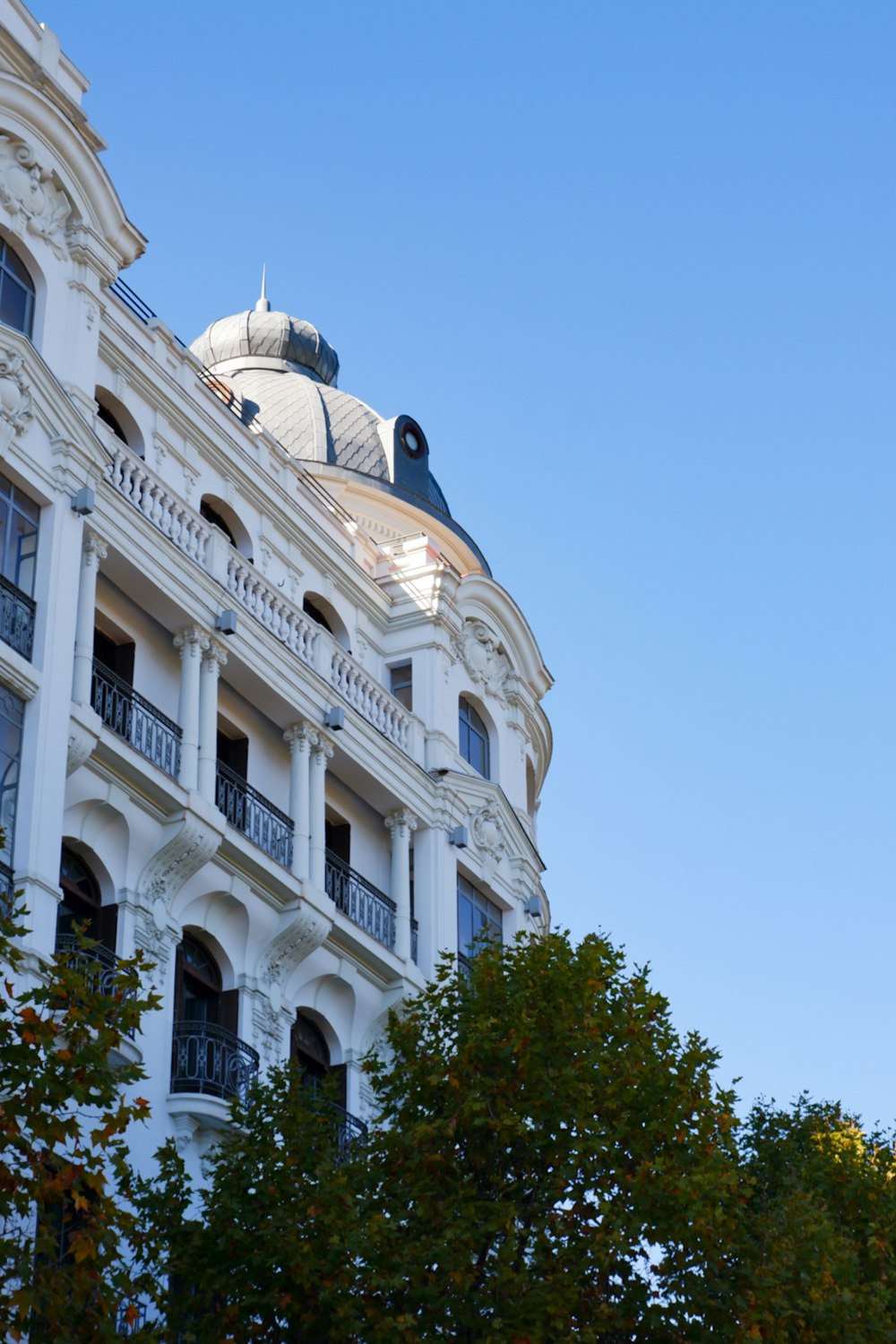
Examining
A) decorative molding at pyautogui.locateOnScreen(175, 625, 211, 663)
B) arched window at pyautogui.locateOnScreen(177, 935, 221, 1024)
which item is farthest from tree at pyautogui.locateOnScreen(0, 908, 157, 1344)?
decorative molding at pyautogui.locateOnScreen(175, 625, 211, 663)

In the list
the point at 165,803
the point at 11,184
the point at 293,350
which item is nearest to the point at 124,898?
the point at 165,803

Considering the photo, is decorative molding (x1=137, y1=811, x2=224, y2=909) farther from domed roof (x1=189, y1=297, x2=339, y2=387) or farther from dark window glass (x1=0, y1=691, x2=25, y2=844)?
domed roof (x1=189, y1=297, x2=339, y2=387)

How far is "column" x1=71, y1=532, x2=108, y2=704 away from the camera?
24641 mm

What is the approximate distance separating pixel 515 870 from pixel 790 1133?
22.6ft

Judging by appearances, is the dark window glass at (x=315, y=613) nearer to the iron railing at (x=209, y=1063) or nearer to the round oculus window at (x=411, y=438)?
the round oculus window at (x=411, y=438)

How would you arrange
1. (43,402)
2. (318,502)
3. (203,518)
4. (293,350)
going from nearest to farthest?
1. (43,402)
2. (203,518)
3. (318,502)
4. (293,350)

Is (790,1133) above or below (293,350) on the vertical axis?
below

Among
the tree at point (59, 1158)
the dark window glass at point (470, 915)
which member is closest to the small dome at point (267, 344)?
the dark window glass at point (470, 915)

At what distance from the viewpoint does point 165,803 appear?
25.7 metres

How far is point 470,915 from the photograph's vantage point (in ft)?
107

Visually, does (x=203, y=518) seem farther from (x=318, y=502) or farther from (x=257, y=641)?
(x=318, y=502)

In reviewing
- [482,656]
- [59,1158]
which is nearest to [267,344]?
A: [482,656]

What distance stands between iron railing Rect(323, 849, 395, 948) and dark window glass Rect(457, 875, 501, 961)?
175 cm

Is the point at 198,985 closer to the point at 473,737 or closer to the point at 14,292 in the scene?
the point at 14,292
